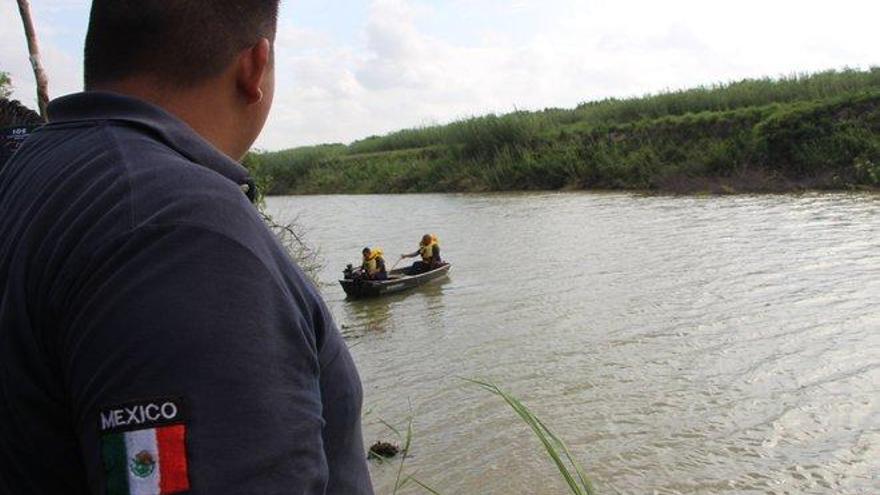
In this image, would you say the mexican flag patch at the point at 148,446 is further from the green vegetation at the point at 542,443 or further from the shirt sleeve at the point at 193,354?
the green vegetation at the point at 542,443

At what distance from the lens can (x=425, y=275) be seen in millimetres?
16281

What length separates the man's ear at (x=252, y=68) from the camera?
1.35 m

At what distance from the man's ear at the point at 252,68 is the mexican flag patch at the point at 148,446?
1.95ft

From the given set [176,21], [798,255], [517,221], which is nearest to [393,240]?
[517,221]

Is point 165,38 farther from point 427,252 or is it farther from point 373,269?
point 427,252

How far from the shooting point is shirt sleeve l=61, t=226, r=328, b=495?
975mm

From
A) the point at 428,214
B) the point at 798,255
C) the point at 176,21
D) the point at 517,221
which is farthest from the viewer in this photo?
the point at 428,214

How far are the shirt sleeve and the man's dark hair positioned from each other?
1.24 ft

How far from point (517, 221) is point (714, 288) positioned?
40.4ft

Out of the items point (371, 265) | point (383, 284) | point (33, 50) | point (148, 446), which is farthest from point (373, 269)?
point (148, 446)

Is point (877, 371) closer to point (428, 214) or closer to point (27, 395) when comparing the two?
point (27, 395)

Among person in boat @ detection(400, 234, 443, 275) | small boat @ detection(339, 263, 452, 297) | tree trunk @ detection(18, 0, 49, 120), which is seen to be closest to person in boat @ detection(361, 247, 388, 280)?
small boat @ detection(339, 263, 452, 297)

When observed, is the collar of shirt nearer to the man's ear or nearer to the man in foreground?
the man in foreground

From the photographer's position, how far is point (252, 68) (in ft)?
4.47
